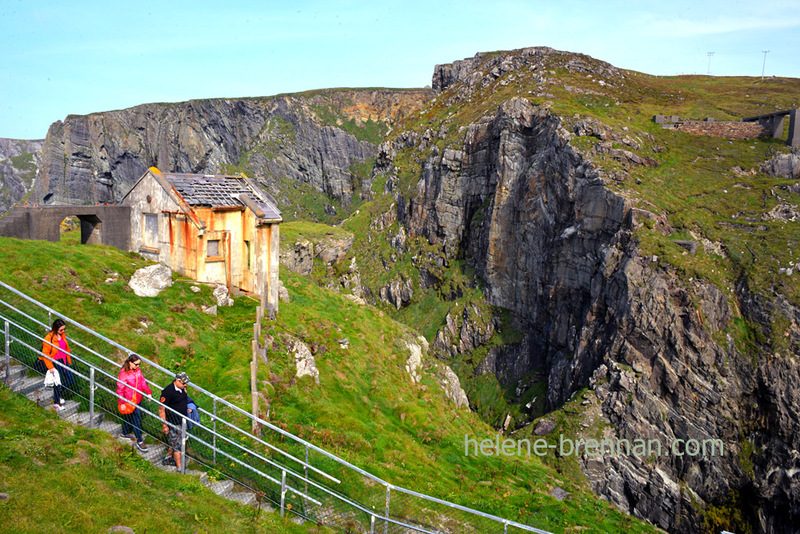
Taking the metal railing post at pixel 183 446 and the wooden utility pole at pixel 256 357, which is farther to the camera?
the wooden utility pole at pixel 256 357

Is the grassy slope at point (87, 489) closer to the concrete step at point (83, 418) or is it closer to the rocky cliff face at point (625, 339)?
the concrete step at point (83, 418)

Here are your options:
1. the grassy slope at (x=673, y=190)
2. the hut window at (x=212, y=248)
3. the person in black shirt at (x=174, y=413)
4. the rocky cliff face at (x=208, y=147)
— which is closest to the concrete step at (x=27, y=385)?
the person in black shirt at (x=174, y=413)

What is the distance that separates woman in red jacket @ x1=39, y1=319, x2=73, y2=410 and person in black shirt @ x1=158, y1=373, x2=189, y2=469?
210cm

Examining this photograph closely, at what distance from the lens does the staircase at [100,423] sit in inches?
431

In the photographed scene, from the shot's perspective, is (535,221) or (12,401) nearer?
(12,401)

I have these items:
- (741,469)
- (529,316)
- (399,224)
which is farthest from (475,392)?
(399,224)

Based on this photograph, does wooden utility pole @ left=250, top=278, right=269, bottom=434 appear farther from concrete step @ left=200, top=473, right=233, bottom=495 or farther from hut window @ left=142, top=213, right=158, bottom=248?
hut window @ left=142, top=213, right=158, bottom=248

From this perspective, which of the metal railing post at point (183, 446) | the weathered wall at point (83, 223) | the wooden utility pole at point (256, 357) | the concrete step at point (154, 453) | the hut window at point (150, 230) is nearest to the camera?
the metal railing post at point (183, 446)

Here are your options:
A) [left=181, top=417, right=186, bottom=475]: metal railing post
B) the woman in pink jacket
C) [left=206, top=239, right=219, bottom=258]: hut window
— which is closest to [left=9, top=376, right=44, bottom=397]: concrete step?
the woman in pink jacket

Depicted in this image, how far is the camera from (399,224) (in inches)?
3339

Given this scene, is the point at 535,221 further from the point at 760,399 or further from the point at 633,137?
the point at 760,399

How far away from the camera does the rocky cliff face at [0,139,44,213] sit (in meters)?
167

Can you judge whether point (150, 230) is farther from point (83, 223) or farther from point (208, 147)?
point (208, 147)

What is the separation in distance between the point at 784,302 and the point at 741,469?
12.2 m
